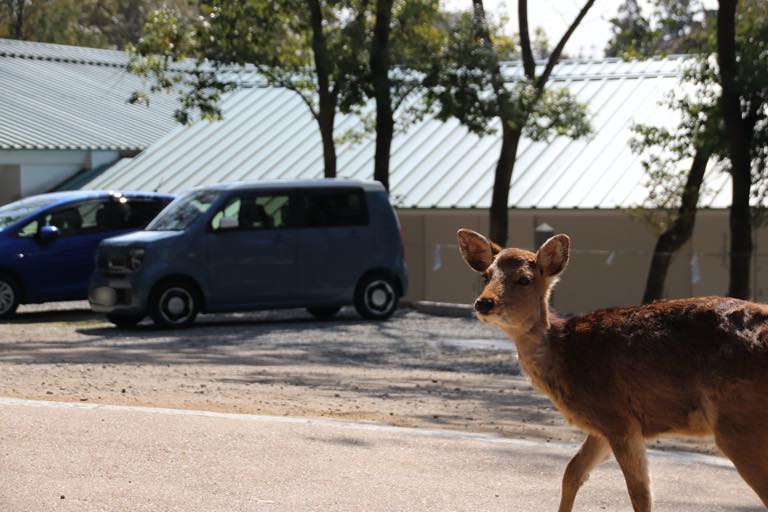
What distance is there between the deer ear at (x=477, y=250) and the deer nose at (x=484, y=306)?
1.67ft

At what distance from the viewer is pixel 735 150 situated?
2239 centimetres

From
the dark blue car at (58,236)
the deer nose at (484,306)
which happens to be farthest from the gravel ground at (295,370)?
the deer nose at (484,306)

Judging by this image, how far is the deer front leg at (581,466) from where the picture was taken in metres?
6.73

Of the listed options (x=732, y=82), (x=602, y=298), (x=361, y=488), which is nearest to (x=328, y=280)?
(x=732, y=82)

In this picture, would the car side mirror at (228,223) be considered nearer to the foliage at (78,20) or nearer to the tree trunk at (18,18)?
the foliage at (78,20)

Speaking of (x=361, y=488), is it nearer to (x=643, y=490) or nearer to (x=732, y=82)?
(x=643, y=490)

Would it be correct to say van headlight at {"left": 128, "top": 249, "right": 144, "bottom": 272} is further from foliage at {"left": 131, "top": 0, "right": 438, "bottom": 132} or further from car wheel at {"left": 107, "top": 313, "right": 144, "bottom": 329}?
foliage at {"left": 131, "top": 0, "right": 438, "bottom": 132}

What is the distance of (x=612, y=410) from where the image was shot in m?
6.32

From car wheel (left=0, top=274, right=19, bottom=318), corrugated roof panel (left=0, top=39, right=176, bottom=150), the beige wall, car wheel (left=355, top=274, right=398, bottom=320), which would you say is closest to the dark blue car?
car wheel (left=0, top=274, right=19, bottom=318)

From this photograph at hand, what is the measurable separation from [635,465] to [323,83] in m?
22.3

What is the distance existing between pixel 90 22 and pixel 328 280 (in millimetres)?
49632

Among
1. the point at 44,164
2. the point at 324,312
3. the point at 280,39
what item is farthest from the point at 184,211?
the point at 44,164

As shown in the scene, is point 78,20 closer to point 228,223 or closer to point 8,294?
point 8,294

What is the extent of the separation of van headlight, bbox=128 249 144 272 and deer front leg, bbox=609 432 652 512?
1500 centimetres
